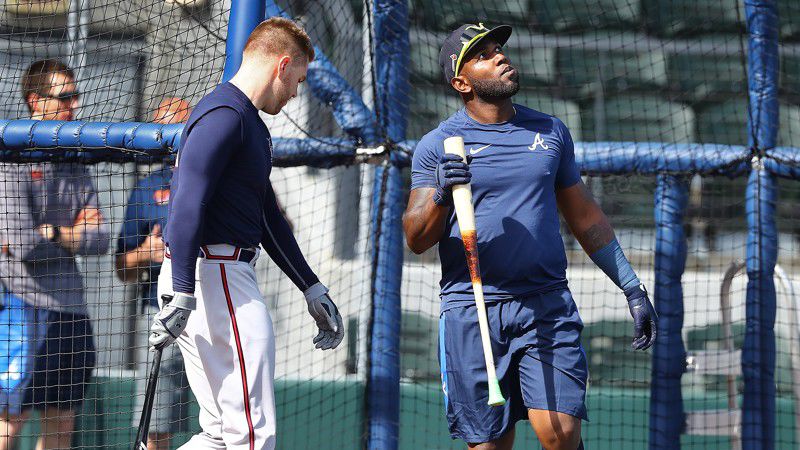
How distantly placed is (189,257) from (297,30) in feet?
3.08

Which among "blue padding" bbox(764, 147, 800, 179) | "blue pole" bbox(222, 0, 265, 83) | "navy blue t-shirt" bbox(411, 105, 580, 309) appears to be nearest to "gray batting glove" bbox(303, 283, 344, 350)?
"navy blue t-shirt" bbox(411, 105, 580, 309)

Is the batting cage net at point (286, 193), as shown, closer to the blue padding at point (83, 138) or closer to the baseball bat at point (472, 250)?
the blue padding at point (83, 138)

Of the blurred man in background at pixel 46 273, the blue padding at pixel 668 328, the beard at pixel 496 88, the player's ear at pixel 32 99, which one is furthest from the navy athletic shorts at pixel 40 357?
the blue padding at pixel 668 328

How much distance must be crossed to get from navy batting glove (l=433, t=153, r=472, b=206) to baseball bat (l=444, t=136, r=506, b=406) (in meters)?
0.02

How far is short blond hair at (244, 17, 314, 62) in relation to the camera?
352cm

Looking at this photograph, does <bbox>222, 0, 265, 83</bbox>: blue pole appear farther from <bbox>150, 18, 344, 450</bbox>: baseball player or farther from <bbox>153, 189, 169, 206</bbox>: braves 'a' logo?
<bbox>150, 18, 344, 450</bbox>: baseball player

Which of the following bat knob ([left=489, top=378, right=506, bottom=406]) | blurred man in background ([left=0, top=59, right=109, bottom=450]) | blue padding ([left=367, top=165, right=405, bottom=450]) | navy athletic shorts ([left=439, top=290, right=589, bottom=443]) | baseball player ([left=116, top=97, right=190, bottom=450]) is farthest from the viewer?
blue padding ([left=367, top=165, right=405, bottom=450])

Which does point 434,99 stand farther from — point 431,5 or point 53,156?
point 53,156

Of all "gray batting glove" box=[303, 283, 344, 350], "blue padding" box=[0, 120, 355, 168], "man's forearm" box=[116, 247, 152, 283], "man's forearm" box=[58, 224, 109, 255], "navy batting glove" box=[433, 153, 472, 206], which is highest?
"blue padding" box=[0, 120, 355, 168]

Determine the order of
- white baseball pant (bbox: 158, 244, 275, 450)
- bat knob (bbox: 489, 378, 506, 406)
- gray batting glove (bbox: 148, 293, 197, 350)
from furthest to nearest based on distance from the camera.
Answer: bat knob (bbox: 489, 378, 506, 406) < white baseball pant (bbox: 158, 244, 275, 450) < gray batting glove (bbox: 148, 293, 197, 350)

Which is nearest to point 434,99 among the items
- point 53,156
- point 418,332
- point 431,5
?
point 431,5

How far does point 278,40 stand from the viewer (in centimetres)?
352

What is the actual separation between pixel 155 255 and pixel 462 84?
2050mm

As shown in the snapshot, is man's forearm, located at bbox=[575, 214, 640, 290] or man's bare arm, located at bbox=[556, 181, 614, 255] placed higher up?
man's bare arm, located at bbox=[556, 181, 614, 255]
